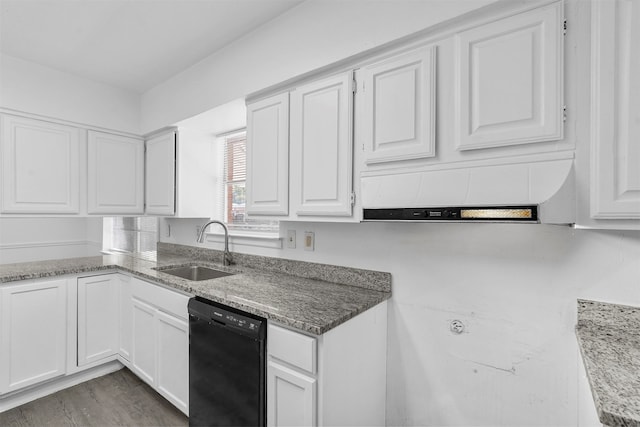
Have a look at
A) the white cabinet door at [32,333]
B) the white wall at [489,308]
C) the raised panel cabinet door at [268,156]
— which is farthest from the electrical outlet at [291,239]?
the white cabinet door at [32,333]

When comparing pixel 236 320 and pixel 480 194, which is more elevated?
pixel 480 194

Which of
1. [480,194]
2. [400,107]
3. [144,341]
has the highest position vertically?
[400,107]

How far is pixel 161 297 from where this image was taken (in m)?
2.03

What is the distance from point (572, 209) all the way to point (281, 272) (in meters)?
1.67

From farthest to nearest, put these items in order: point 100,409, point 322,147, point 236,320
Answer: point 100,409 → point 322,147 → point 236,320

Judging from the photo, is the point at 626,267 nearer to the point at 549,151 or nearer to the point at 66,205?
the point at 549,151

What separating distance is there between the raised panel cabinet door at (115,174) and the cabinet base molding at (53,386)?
53.5 inches

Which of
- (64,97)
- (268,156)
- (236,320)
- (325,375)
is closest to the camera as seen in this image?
(325,375)

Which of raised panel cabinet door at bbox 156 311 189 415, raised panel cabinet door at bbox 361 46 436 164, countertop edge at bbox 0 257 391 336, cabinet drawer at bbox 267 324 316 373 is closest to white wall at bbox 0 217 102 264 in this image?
countertop edge at bbox 0 257 391 336

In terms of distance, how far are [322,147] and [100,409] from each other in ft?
7.75

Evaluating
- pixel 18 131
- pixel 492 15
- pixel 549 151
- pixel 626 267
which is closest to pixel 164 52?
pixel 18 131

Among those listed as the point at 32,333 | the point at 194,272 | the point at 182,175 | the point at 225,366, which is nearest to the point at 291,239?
the point at 225,366

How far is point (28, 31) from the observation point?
209 cm

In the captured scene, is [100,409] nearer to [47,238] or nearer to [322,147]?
[47,238]
